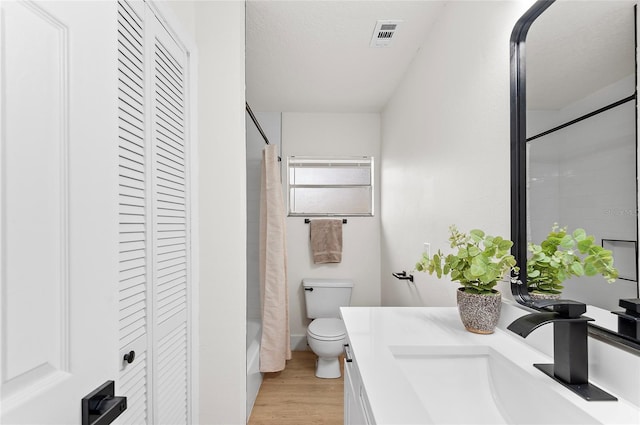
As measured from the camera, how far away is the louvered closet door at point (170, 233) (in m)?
1.15

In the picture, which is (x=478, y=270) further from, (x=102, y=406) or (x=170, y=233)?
(x=170, y=233)

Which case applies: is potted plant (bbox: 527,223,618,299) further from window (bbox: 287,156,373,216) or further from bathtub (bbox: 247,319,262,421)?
window (bbox: 287,156,373,216)

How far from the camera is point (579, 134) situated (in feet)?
2.65

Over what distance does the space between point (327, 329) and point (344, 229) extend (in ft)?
3.21

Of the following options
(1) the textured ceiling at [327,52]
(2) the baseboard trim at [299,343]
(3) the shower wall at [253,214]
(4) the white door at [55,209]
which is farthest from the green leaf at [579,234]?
(2) the baseboard trim at [299,343]

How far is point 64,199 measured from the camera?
1.80 ft

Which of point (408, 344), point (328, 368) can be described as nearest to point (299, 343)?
point (328, 368)

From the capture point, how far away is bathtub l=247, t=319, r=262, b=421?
1.92 metres

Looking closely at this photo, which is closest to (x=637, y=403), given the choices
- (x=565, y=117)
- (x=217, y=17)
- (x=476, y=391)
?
(x=476, y=391)

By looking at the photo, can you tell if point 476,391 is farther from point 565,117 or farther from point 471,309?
point 565,117

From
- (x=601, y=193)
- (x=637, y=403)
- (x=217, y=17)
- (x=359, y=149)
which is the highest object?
(x=217, y=17)

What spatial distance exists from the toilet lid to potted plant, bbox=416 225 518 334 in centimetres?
132

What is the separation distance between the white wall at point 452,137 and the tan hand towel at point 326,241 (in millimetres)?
660

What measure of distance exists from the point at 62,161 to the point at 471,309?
111cm
